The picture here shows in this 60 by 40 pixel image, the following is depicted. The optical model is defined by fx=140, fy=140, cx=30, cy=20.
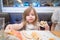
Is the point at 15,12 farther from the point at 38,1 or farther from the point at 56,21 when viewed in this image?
the point at 56,21

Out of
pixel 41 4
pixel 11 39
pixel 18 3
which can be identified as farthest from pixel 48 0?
pixel 11 39

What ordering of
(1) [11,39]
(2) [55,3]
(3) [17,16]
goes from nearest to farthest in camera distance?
(1) [11,39] → (3) [17,16] → (2) [55,3]

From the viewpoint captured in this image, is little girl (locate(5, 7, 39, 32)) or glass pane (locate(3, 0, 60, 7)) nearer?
little girl (locate(5, 7, 39, 32))

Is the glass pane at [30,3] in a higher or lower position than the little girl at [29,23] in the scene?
higher

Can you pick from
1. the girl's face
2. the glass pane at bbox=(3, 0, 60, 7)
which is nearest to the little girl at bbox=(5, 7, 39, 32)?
the girl's face

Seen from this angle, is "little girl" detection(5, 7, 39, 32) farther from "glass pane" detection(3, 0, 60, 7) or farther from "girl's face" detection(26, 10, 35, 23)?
"glass pane" detection(3, 0, 60, 7)

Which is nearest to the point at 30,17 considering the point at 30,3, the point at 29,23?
the point at 29,23

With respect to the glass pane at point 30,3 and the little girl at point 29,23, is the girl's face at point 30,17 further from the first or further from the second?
the glass pane at point 30,3

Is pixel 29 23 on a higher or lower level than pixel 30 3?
lower

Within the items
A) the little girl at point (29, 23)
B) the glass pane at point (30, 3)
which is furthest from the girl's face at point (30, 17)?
the glass pane at point (30, 3)

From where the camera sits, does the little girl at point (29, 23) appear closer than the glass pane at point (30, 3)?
Yes

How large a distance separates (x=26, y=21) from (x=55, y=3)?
4.36 ft

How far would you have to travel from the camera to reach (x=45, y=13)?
297cm

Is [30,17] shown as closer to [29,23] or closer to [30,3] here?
[29,23]
